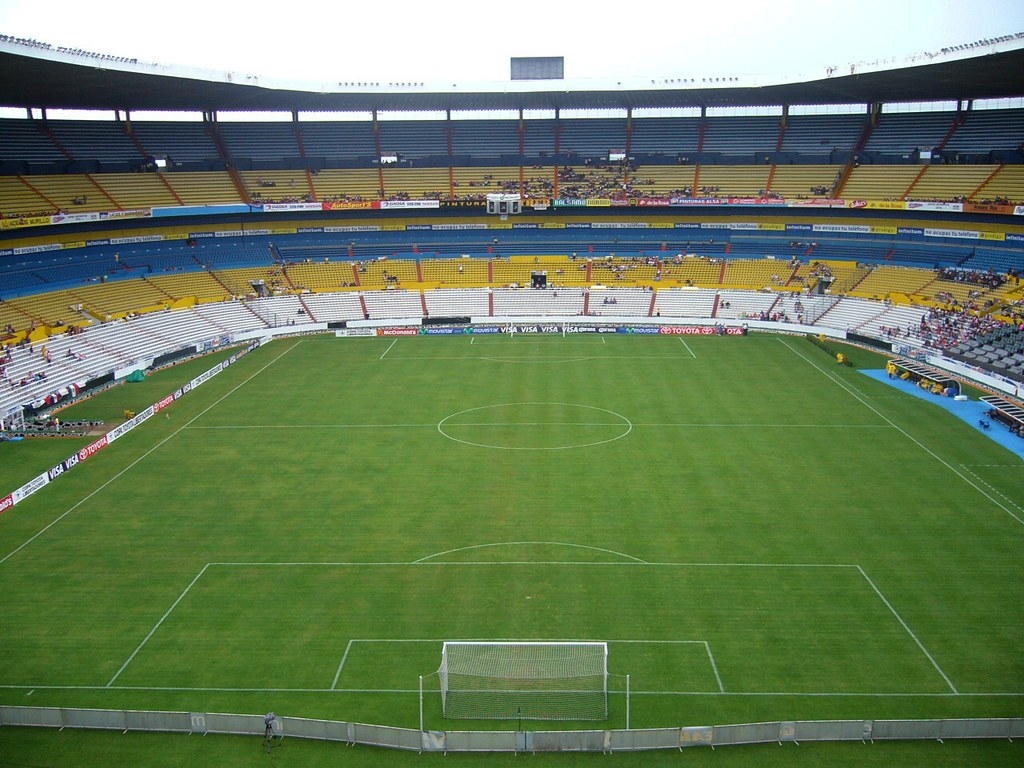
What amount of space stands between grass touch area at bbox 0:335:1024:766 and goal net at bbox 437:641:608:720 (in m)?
0.59

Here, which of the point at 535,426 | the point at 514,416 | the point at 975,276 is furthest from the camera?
the point at 975,276

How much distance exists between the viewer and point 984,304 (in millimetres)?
57438

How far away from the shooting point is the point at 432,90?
70.9m

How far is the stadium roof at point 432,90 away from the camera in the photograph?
52.7 meters

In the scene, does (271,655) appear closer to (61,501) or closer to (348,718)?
(348,718)

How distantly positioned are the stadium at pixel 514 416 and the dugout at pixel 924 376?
0.71 ft

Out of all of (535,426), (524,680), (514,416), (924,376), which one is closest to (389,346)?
(514,416)

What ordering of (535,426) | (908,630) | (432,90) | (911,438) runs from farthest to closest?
1. (432,90)
2. (535,426)
3. (911,438)
4. (908,630)

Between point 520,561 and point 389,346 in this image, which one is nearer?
point 520,561

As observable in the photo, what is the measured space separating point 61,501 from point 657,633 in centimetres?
2506

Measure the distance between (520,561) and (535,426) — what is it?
47.8ft

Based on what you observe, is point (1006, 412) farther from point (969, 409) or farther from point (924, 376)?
point (924, 376)

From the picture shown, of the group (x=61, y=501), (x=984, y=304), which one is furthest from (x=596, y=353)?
(x=61, y=501)

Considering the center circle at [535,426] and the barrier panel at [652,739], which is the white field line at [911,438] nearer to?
the center circle at [535,426]
